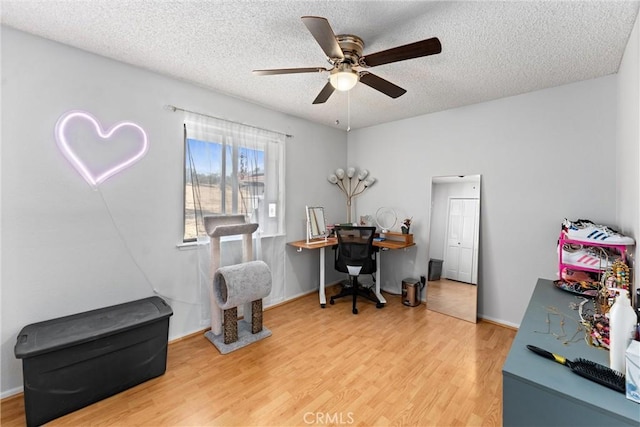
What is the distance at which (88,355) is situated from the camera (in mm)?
1809

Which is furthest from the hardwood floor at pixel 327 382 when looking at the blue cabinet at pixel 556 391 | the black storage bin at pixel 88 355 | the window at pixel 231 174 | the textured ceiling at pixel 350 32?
the textured ceiling at pixel 350 32

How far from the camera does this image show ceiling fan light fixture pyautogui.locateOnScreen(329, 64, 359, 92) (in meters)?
1.81

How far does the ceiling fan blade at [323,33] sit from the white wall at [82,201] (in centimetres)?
171

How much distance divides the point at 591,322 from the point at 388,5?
2.05 m

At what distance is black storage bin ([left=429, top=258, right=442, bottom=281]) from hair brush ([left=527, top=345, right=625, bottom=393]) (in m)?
2.35

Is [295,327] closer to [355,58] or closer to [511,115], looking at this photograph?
[355,58]

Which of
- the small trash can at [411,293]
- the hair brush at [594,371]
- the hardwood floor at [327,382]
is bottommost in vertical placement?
the hardwood floor at [327,382]

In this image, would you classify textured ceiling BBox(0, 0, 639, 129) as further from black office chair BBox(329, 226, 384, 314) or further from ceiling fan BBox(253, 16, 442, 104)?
black office chair BBox(329, 226, 384, 314)

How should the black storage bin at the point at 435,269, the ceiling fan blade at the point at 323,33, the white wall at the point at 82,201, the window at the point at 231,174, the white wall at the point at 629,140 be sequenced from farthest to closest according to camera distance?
the black storage bin at the point at 435,269 → the window at the point at 231,174 → the white wall at the point at 82,201 → the white wall at the point at 629,140 → the ceiling fan blade at the point at 323,33

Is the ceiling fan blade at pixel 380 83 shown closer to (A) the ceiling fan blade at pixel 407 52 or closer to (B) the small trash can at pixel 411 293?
(A) the ceiling fan blade at pixel 407 52

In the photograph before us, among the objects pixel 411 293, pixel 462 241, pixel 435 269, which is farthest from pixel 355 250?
pixel 462 241

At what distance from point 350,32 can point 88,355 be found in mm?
2732

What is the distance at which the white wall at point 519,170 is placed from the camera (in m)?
2.49

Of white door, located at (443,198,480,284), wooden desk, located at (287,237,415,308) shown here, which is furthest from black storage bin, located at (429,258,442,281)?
wooden desk, located at (287,237,415,308)
